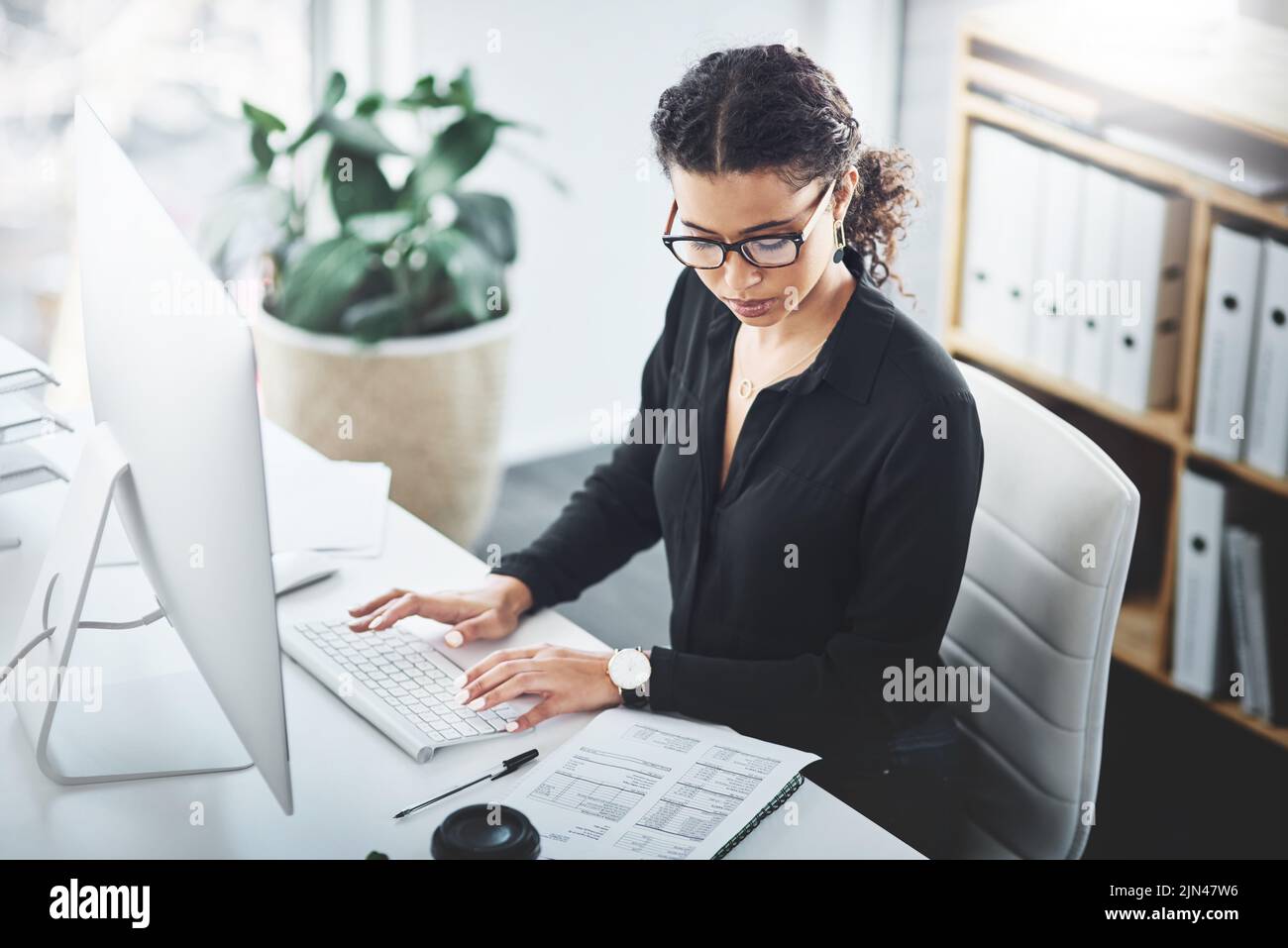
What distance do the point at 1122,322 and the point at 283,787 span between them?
5.65 feet

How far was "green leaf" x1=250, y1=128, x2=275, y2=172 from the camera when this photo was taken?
252 cm

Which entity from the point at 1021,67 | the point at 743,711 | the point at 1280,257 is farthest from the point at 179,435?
the point at 1021,67

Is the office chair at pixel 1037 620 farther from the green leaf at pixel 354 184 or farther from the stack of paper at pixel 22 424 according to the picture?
the green leaf at pixel 354 184

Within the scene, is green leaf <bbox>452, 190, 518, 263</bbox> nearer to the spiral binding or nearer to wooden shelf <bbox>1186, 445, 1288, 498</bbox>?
wooden shelf <bbox>1186, 445, 1288, 498</bbox>

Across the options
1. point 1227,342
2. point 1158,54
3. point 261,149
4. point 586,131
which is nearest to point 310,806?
point 1227,342

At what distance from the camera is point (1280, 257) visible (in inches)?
78.5

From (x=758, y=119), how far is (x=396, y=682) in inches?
24.5

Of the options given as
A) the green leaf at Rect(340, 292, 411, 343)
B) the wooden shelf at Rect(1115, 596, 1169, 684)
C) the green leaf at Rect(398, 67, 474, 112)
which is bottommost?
the wooden shelf at Rect(1115, 596, 1169, 684)

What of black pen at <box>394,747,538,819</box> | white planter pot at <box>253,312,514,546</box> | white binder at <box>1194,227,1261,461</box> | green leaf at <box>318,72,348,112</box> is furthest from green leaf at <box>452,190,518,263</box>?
black pen at <box>394,747,538,819</box>

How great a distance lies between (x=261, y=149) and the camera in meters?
2.53

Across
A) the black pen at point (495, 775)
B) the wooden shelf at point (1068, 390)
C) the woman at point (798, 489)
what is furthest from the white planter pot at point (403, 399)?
the black pen at point (495, 775)

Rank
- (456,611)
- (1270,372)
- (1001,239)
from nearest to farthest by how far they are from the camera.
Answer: (456,611) < (1270,372) < (1001,239)

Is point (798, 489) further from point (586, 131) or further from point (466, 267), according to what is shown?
point (586, 131)
